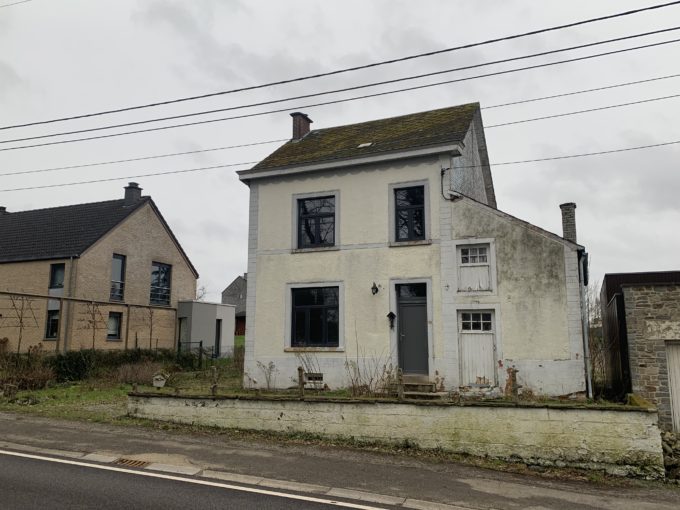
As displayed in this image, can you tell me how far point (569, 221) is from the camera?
17.2 metres

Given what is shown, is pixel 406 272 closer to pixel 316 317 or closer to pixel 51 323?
pixel 316 317

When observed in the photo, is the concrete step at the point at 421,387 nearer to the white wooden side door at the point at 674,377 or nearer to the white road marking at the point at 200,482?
the white wooden side door at the point at 674,377

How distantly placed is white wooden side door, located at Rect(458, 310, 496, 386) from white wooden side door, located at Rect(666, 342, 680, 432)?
403 cm

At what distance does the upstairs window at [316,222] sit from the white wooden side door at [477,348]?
479cm

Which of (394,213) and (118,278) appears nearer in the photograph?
(394,213)

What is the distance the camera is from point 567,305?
45.2ft

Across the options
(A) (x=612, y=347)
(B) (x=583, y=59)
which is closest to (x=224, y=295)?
(A) (x=612, y=347)

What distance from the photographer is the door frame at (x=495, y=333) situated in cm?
1430

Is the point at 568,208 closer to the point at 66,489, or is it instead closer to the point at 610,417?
the point at 610,417

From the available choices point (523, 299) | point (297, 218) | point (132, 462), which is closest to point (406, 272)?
point (523, 299)

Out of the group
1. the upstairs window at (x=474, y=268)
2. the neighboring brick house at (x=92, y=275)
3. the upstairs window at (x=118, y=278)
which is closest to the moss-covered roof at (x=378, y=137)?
the upstairs window at (x=474, y=268)

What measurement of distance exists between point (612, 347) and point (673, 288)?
413 centimetres

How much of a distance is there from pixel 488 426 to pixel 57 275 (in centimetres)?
2471

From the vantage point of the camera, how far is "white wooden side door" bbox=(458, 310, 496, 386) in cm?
1450
